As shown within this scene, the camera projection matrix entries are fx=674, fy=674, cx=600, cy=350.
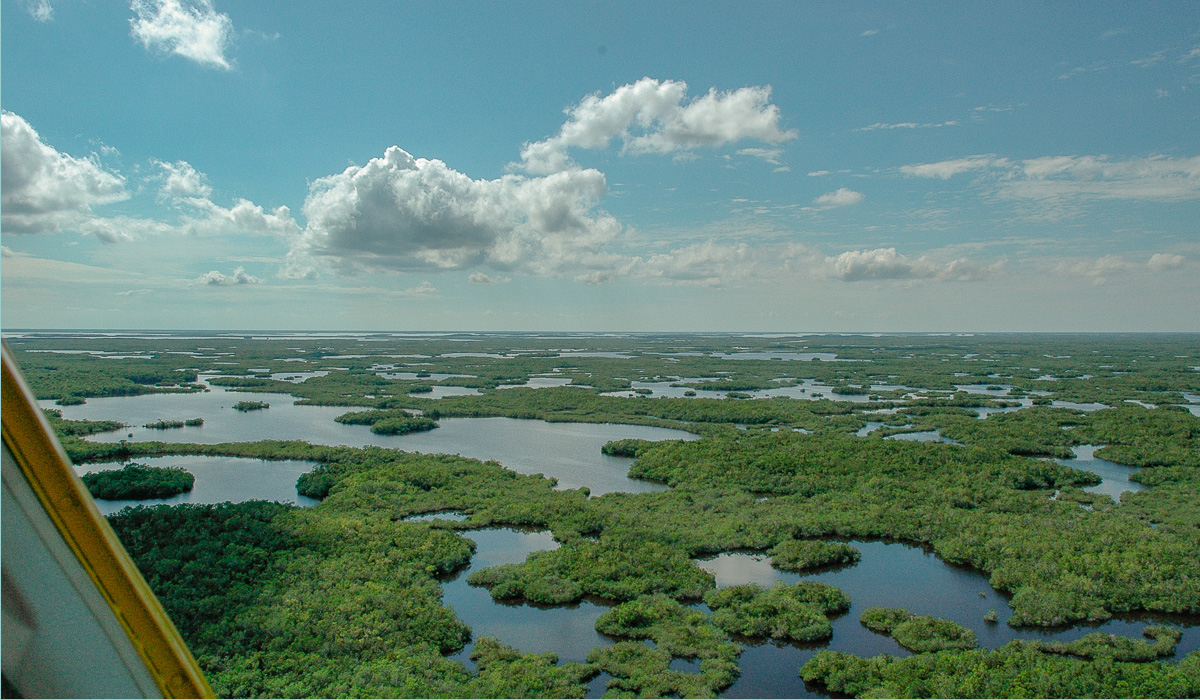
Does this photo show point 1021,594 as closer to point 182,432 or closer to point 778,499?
point 778,499

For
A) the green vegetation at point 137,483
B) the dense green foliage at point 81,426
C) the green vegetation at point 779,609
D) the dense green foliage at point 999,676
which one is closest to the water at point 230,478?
the green vegetation at point 137,483

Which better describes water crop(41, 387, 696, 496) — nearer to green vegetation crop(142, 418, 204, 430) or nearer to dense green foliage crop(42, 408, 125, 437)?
green vegetation crop(142, 418, 204, 430)

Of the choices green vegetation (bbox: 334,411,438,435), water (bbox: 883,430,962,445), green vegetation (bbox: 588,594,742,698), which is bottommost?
green vegetation (bbox: 588,594,742,698)

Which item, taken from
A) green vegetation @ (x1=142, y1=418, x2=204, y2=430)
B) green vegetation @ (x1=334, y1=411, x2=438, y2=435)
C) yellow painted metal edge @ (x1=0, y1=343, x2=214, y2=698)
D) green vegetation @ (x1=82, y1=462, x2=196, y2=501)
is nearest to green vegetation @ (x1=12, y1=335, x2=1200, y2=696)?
green vegetation @ (x1=334, y1=411, x2=438, y2=435)

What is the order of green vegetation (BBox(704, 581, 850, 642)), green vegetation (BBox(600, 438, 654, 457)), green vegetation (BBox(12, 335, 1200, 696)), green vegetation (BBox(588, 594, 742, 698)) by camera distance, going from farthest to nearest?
green vegetation (BBox(600, 438, 654, 457))
green vegetation (BBox(704, 581, 850, 642))
green vegetation (BBox(12, 335, 1200, 696))
green vegetation (BBox(588, 594, 742, 698))

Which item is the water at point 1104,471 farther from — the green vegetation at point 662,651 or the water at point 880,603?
the green vegetation at point 662,651

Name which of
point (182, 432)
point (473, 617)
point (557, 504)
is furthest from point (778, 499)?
point (182, 432)
